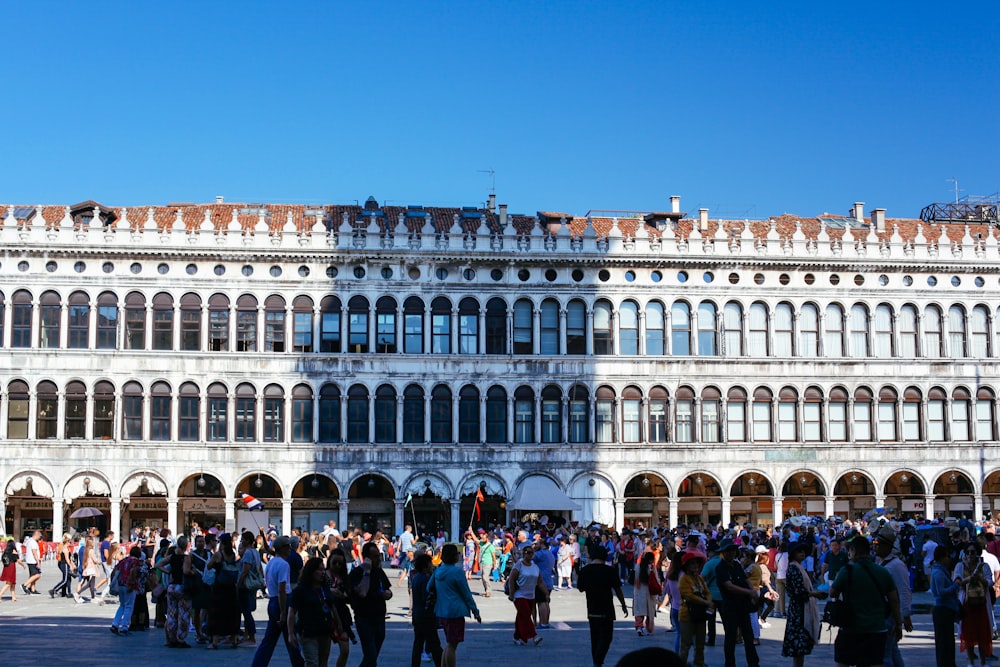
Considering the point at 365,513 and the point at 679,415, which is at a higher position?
the point at 679,415

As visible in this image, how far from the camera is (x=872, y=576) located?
11555 mm

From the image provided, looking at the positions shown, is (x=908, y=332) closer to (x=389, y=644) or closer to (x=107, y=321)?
(x=107, y=321)

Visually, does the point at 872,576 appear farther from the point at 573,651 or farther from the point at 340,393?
the point at 340,393

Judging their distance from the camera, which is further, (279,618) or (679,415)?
(679,415)

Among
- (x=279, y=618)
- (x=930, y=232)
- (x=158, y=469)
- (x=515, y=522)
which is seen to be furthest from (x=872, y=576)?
(x=930, y=232)

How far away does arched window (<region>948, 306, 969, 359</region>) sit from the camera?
163 ft

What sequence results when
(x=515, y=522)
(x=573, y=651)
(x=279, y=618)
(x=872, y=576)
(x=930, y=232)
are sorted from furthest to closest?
1. (x=930, y=232)
2. (x=515, y=522)
3. (x=573, y=651)
4. (x=279, y=618)
5. (x=872, y=576)

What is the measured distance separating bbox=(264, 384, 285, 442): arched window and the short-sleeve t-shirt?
32259mm

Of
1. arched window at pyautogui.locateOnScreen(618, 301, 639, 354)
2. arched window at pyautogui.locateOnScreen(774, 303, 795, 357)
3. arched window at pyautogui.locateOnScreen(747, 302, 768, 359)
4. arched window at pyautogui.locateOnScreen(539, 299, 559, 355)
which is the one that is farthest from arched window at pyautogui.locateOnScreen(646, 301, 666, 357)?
arched window at pyautogui.locateOnScreen(774, 303, 795, 357)

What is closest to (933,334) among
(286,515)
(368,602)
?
(286,515)

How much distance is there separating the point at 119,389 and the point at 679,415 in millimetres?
19872

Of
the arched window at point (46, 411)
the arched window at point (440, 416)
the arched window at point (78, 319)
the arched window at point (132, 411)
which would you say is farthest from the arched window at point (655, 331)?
the arched window at point (46, 411)

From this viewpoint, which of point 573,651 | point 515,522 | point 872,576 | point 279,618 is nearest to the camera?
point 872,576

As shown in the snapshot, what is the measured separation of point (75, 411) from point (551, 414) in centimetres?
1664
